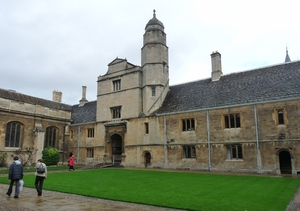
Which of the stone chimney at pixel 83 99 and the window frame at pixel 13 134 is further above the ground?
the stone chimney at pixel 83 99

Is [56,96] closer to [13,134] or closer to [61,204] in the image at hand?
[13,134]

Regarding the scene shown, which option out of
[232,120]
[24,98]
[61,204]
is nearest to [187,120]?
[232,120]

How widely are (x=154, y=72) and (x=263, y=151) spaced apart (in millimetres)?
13443

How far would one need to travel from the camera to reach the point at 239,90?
22000 mm

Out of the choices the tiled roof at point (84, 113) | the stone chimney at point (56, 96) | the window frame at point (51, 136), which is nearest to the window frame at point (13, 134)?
the window frame at point (51, 136)

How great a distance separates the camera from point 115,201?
335 inches

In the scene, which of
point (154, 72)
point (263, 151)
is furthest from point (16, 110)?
point (263, 151)

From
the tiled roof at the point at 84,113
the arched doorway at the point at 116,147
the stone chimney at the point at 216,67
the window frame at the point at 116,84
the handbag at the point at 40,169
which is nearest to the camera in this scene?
the handbag at the point at 40,169

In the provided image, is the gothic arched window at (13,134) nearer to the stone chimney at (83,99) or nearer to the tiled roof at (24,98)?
the tiled roof at (24,98)

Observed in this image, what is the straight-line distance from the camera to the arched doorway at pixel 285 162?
18.2m

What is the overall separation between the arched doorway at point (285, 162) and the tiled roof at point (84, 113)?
2125 cm

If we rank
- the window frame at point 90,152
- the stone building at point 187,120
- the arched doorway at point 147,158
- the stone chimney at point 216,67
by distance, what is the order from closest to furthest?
the stone building at point 187,120, the arched doorway at point 147,158, the stone chimney at point 216,67, the window frame at point 90,152

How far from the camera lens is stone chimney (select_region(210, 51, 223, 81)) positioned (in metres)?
25.7

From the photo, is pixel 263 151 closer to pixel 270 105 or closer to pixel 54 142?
pixel 270 105
